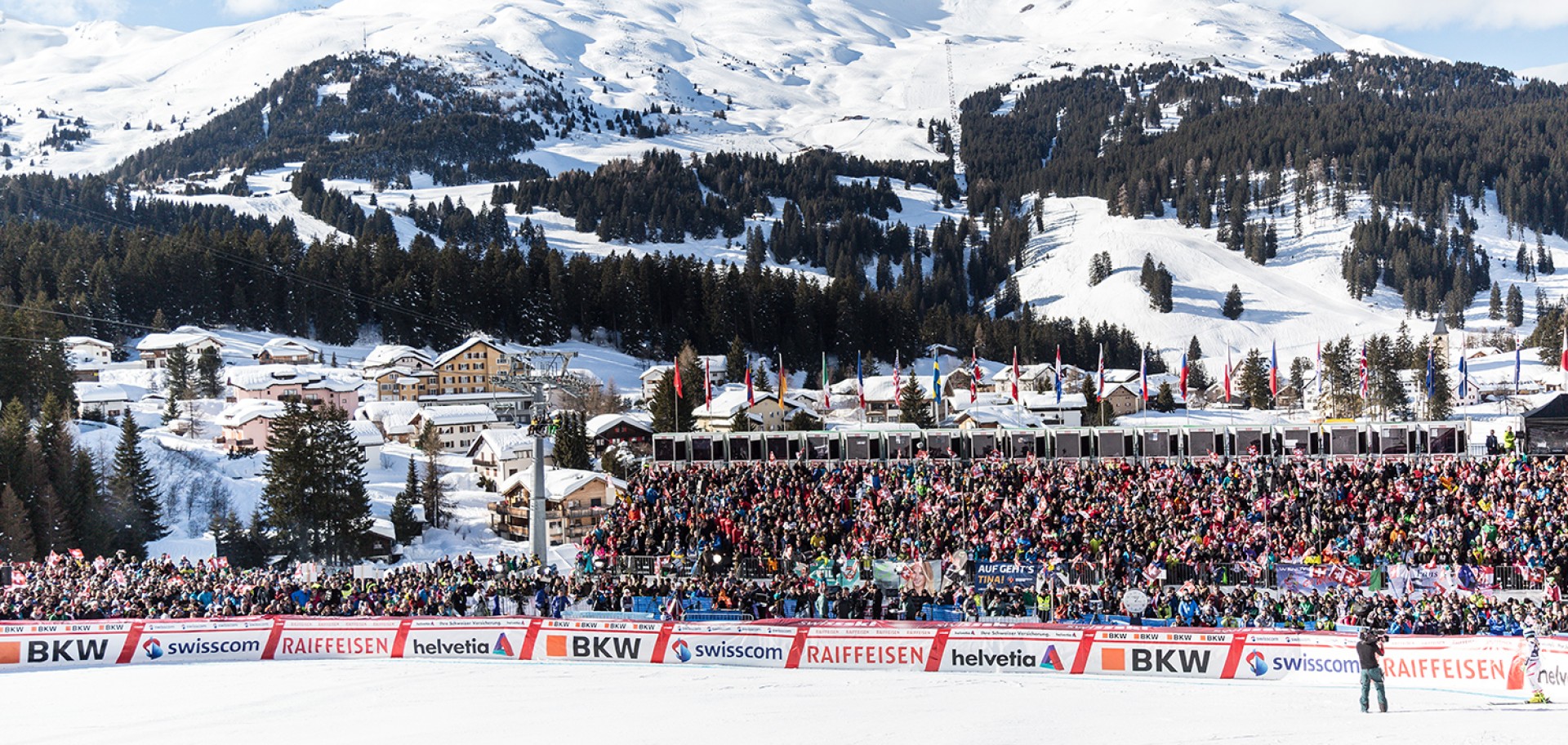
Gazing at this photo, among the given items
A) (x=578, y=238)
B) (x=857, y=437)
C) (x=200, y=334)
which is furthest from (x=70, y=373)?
(x=578, y=238)

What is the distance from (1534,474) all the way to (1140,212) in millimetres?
167131

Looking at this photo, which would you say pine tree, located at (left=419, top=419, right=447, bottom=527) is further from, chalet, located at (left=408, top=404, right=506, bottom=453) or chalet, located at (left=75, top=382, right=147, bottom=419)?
chalet, located at (left=75, top=382, right=147, bottom=419)

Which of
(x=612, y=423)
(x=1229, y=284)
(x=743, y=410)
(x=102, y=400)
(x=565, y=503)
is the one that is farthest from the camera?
(x=1229, y=284)

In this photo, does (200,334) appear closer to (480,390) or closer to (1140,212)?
(480,390)

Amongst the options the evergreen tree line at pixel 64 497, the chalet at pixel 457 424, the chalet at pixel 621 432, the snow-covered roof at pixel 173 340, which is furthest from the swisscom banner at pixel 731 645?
the snow-covered roof at pixel 173 340

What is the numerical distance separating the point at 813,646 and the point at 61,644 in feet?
41.9

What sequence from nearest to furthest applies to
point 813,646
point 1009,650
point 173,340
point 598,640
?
point 1009,650 → point 813,646 → point 598,640 → point 173,340

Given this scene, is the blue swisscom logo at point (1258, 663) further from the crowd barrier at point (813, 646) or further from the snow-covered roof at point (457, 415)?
the snow-covered roof at point (457, 415)

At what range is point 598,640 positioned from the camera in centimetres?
1950

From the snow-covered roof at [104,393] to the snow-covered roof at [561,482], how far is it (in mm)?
35508

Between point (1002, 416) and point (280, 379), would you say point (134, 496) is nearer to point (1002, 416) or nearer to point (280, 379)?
point (280, 379)

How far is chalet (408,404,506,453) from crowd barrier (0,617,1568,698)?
179 ft

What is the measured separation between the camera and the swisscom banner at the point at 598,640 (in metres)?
19.4

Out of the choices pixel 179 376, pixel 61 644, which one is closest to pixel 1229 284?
pixel 179 376
